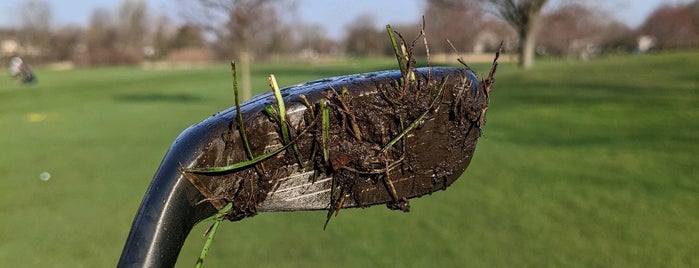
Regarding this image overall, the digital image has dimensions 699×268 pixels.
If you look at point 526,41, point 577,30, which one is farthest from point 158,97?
point 577,30

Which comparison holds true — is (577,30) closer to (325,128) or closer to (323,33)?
(323,33)

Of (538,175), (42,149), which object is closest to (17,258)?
Answer: (538,175)

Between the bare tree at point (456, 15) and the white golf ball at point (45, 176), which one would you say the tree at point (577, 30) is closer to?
the bare tree at point (456, 15)

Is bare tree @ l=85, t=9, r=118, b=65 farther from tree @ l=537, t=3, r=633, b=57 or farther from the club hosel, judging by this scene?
the club hosel

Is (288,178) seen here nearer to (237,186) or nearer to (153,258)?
(237,186)

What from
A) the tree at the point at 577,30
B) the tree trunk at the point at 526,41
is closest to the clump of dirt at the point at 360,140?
the tree trunk at the point at 526,41

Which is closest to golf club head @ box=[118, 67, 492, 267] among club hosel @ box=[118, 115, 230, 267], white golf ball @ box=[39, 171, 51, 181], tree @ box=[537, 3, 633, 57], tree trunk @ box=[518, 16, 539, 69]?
→ club hosel @ box=[118, 115, 230, 267]
